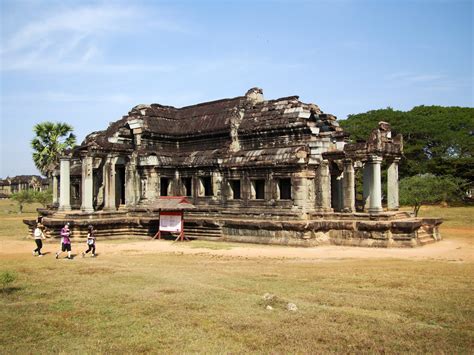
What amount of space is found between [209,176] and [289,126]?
15.8 feet

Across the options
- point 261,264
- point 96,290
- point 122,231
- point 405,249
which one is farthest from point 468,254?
point 122,231

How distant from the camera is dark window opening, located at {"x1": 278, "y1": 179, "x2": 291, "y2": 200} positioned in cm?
2075

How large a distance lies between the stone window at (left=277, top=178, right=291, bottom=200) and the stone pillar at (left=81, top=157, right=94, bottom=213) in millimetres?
8777

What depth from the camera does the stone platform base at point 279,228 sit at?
18.0 metres

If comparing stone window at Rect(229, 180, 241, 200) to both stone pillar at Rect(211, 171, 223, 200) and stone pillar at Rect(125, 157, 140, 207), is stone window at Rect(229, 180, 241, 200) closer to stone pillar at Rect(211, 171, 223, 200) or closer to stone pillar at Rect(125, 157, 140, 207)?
stone pillar at Rect(211, 171, 223, 200)

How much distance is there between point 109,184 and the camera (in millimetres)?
23938

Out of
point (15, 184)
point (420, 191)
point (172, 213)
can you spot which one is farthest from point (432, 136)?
point (15, 184)

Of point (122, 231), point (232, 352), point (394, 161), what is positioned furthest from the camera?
point (122, 231)

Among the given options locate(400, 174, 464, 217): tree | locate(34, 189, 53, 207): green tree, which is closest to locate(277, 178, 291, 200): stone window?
locate(400, 174, 464, 217): tree

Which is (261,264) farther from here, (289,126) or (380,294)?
(289,126)

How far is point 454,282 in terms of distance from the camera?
10891 mm

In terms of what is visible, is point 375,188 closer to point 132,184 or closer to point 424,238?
point 424,238

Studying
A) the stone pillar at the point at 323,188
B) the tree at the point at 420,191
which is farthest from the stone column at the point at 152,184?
the tree at the point at 420,191

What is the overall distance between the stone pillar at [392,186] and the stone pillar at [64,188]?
14.8 metres
